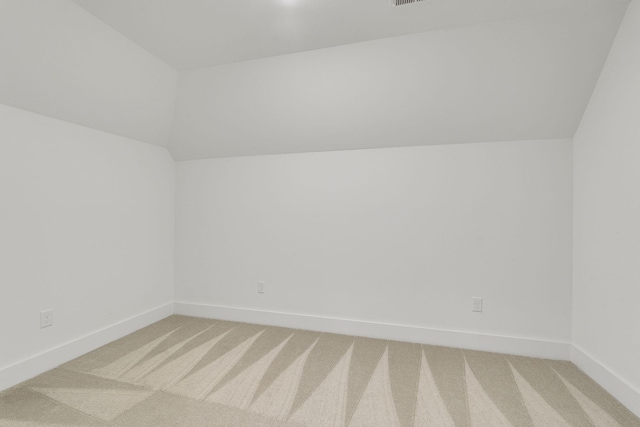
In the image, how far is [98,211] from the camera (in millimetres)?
2459

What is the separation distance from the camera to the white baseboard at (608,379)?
5.39 feet

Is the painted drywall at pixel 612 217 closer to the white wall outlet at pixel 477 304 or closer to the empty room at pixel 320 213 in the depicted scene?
the empty room at pixel 320 213

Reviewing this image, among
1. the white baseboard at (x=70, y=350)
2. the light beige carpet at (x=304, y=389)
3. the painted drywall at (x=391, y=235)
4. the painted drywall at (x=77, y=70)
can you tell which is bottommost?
the light beige carpet at (x=304, y=389)

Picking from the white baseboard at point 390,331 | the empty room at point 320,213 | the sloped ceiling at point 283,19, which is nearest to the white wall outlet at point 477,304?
the empty room at point 320,213

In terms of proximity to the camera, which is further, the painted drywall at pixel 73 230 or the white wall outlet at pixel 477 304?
the white wall outlet at pixel 477 304

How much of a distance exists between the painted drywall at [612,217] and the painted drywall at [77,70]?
3290 mm

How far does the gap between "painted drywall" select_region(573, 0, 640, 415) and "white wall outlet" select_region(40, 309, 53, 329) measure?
3.75 meters

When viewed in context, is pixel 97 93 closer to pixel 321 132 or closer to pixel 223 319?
pixel 321 132

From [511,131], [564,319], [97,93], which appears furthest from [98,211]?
[564,319]

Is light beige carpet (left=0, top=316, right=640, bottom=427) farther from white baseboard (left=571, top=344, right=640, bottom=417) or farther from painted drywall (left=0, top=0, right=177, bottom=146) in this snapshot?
painted drywall (left=0, top=0, right=177, bottom=146)

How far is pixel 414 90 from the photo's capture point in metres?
2.29

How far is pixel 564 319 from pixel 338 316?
1818 mm

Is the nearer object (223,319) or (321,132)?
(321,132)

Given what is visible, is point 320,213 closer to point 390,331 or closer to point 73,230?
point 390,331
